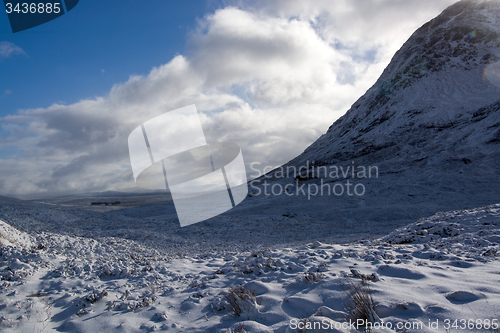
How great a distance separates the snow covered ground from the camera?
3.61 m

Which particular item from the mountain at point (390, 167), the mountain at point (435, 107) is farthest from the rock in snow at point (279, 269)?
the mountain at point (435, 107)

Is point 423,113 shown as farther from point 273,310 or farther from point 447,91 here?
point 273,310

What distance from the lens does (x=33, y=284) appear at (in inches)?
248

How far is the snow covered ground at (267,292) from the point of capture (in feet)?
11.8

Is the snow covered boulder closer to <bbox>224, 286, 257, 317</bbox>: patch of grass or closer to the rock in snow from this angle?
the rock in snow

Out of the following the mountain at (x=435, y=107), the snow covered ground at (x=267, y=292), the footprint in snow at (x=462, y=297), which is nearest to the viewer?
the snow covered ground at (x=267, y=292)

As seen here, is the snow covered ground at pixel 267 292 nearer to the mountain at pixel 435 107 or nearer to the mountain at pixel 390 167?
the mountain at pixel 390 167

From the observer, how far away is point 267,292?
5027mm

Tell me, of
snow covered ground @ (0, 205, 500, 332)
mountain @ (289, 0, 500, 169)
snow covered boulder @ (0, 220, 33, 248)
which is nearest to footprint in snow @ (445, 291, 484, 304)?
snow covered ground @ (0, 205, 500, 332)

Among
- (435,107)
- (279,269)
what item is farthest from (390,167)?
(279,269)

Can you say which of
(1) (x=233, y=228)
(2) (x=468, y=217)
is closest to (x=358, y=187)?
(1) (x=233, y=228)

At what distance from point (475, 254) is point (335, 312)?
5113 millimetres

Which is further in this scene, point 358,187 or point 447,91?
point 447,91

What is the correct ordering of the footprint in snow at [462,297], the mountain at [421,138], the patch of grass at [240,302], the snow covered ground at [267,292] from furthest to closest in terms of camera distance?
the mountain at [421,138], the patch of grass at [240,302], the footprint in snow at [462,297], the snow covered ground at [267,292]
